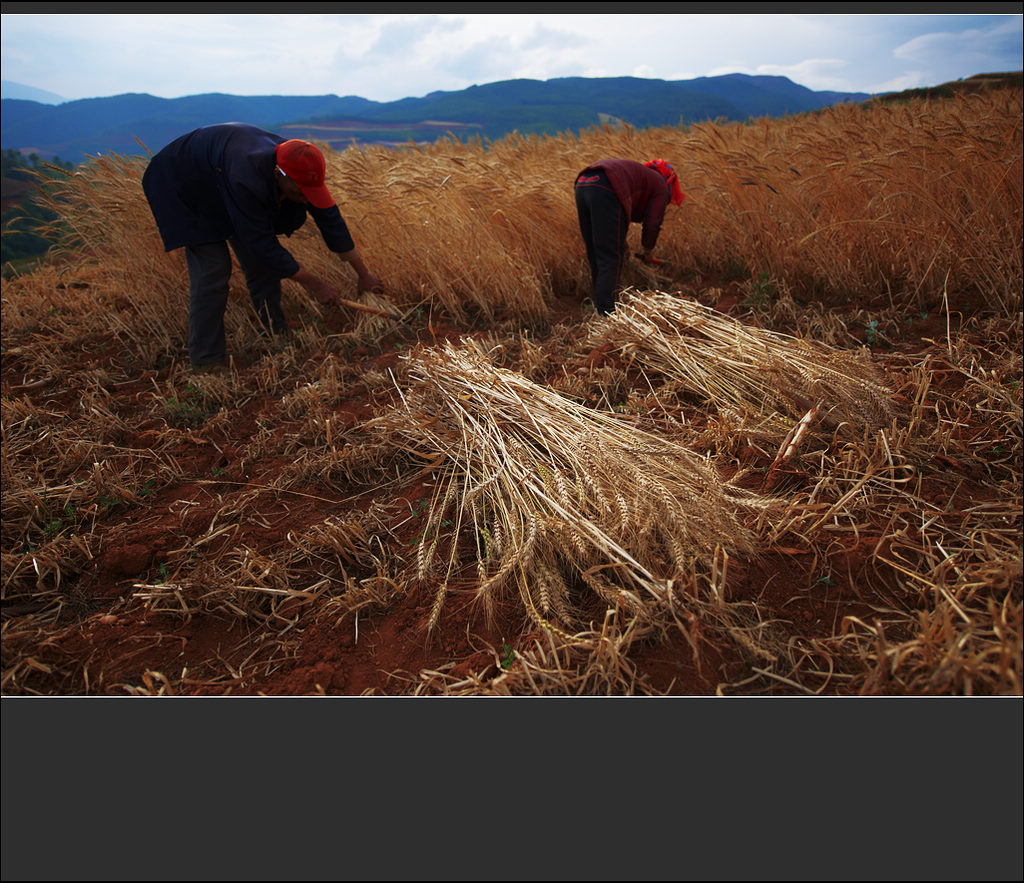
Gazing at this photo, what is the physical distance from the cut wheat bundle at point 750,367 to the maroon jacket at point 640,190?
36.4 inches

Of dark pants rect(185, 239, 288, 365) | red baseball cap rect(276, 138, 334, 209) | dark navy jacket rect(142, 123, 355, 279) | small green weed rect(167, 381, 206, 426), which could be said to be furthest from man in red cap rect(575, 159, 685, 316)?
small green weed rect(167, 381, 206, 426)

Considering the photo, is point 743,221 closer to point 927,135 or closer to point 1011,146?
point 927,135

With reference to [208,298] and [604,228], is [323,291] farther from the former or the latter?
[604,228]

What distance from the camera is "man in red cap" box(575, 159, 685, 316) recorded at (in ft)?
12.3

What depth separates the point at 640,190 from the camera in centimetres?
393

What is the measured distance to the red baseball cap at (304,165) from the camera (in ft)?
11.4

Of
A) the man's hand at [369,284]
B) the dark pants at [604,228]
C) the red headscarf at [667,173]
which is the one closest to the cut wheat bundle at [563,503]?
the dark pants at [604,228]

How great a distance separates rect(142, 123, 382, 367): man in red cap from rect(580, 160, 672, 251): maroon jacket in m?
1.88

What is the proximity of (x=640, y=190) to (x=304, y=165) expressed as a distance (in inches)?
86.2

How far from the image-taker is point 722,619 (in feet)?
4.70

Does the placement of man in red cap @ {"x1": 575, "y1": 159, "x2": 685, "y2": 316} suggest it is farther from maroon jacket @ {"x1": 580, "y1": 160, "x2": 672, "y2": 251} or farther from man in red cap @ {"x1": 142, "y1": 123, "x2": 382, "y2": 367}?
man in red cap @ {"x1": 142, "y1": 123, "x2": 382, "y2": 367}

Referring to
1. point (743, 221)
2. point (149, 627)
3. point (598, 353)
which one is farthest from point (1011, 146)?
point (149, 627)

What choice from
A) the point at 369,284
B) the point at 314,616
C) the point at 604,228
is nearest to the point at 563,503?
the point at 314,616

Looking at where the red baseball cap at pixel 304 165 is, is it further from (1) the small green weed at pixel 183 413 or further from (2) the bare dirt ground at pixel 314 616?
(2) the bare dirt ground at pixel 314 616
